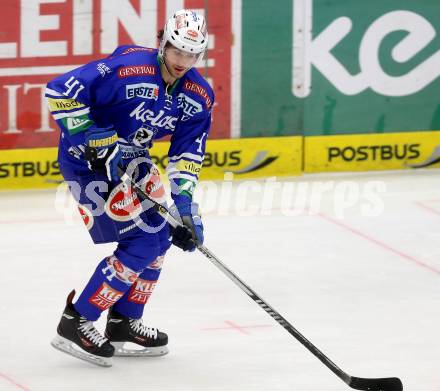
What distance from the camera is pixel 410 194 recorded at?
913 centimetres

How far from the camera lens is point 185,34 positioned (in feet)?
17.6

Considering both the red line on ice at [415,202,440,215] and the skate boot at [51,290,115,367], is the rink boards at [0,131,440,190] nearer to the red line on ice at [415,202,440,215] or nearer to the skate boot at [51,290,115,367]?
the red line on ice at [415,202,440,215]

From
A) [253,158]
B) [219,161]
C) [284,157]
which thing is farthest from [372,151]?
[219,161]

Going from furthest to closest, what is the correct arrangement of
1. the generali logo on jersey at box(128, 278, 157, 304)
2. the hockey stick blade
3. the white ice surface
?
1. the generali logo on jersey at box(128, 278, 157, 304)
2. the white ice surface
3. the hockey stick blade

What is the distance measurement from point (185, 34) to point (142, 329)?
1.38 meters

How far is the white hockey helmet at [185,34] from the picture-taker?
17.5ft

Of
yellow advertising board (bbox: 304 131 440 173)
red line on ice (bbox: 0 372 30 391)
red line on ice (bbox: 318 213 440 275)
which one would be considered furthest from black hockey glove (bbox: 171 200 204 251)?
yellow advertising board (bbox: 304 131 440 173)

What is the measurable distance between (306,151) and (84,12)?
199 cm

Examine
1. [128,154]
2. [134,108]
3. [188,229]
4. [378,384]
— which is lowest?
[378,384]

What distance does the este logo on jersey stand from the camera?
5.40 metres

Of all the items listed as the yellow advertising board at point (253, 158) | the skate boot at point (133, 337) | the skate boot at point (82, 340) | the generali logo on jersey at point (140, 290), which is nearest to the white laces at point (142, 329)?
the skate boot at point (133, 337)

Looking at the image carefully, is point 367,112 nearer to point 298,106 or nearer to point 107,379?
point 298,106

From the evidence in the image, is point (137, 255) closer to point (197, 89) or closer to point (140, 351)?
Answer: point (140, 351)

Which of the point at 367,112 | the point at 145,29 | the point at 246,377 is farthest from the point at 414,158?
the point at 246,377
